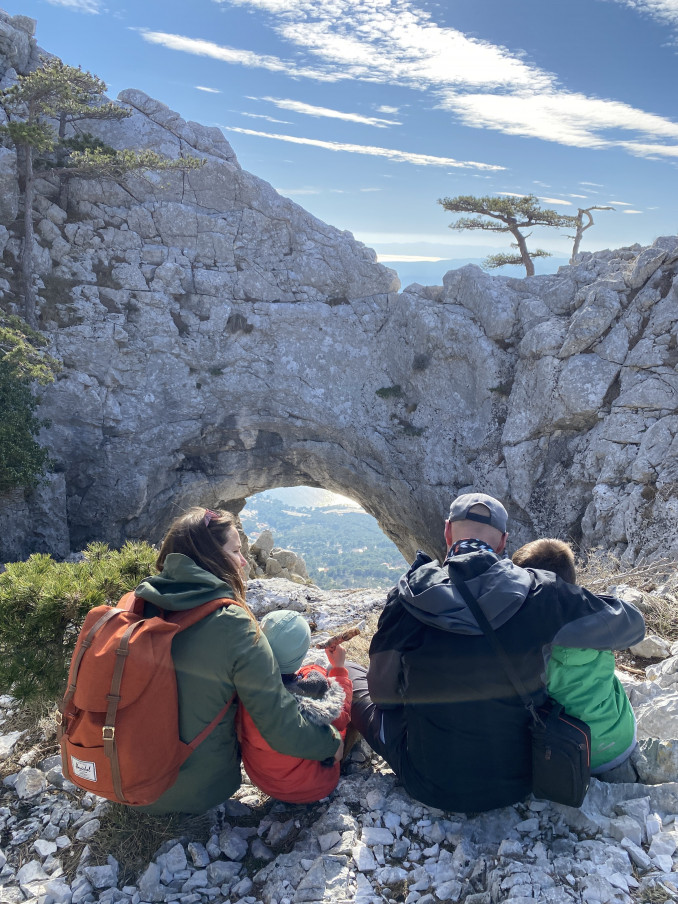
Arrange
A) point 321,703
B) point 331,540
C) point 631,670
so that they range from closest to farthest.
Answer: point 321,703 → point 631,670 → point 331,540

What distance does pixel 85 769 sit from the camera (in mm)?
3381

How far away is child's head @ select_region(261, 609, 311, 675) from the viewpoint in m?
4.07

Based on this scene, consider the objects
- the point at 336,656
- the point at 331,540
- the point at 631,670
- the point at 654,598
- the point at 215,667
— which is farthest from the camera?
the point at 331,540

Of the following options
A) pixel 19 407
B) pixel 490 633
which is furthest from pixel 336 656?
pixel 19 407

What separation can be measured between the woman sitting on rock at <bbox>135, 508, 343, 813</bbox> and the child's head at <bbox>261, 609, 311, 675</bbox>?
37cm

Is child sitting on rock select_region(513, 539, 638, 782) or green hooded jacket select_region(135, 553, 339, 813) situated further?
child sitting on rock select_region(513, 539, 638, 782)

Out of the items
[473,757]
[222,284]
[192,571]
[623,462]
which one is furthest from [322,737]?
[222,284]

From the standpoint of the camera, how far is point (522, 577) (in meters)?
3.42

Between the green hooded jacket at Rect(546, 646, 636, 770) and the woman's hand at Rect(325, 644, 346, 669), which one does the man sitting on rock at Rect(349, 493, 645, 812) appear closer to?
the green hooded jacket at Rect(546, 646, 636, 770)

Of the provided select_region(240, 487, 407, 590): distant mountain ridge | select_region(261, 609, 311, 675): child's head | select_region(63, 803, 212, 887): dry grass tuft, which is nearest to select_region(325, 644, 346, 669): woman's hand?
select_region(261, 609, 311, 675): child's head

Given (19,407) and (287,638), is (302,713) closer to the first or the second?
(287,638)

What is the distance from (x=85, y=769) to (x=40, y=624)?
1.85 meters

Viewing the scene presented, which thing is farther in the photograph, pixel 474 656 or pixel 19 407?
pixel 19 407

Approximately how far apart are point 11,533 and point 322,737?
15.3 meters
